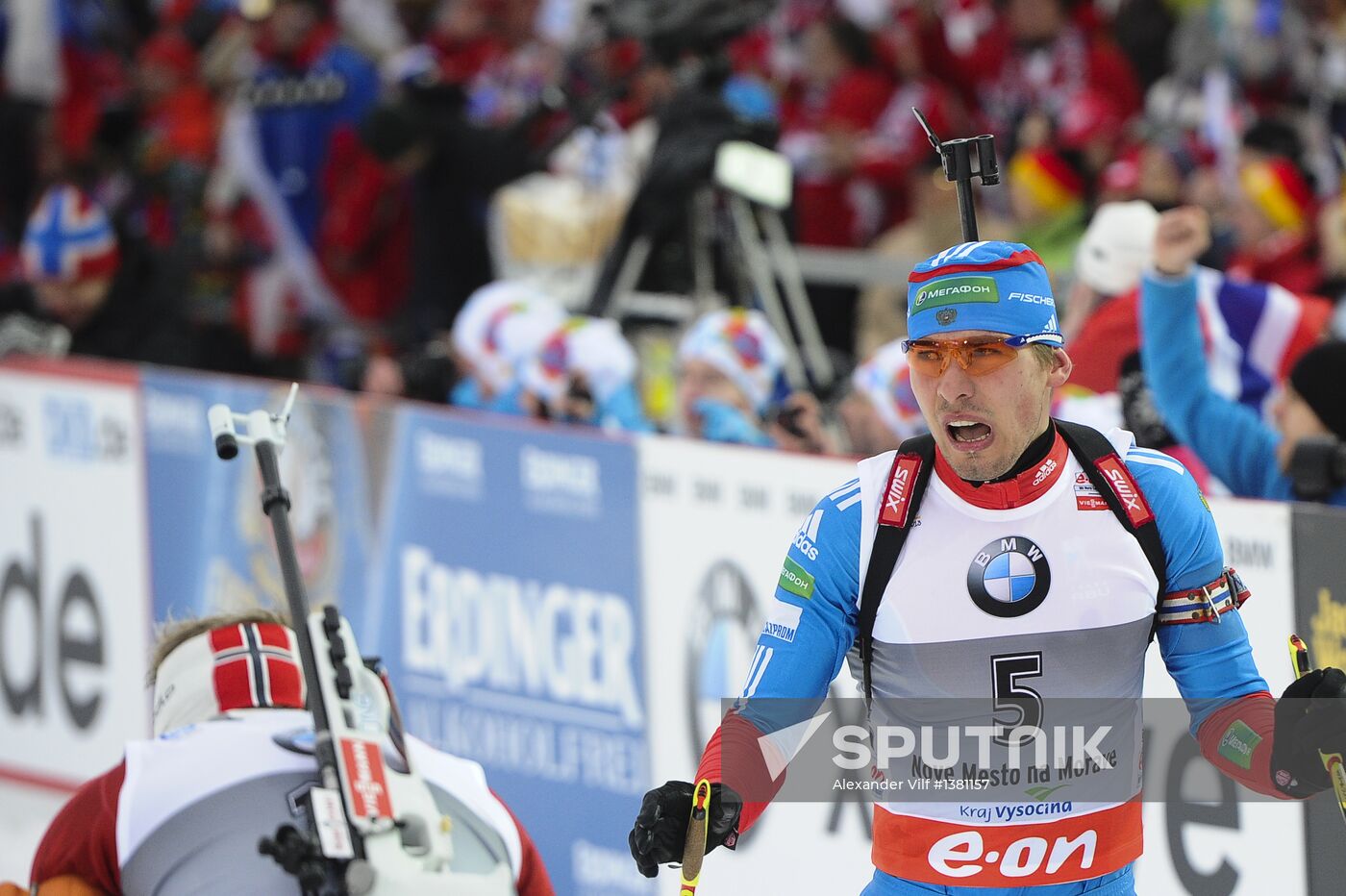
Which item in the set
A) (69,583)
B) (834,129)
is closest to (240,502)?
(69,583)

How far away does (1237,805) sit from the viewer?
5.11 metres

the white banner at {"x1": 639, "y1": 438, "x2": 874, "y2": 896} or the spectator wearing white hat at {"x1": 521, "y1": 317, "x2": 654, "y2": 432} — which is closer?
the white banner at {"x1": 639, "y1": 438, "x2": 874, "y2": 896}

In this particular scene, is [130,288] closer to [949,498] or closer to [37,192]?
[37,192]

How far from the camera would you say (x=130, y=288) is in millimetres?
10008

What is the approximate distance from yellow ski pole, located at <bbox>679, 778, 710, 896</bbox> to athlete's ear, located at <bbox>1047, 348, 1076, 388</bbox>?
874 millimetres

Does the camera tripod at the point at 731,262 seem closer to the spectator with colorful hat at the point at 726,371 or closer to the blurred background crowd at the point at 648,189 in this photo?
the blurred background crowd at the point at 648,189

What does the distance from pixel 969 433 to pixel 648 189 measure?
5.06 metres

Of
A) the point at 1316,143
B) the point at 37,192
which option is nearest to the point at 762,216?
the point at 1316,143

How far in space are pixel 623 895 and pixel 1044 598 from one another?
3309 millimetres

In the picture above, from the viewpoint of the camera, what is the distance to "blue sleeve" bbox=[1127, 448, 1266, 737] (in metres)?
3.58

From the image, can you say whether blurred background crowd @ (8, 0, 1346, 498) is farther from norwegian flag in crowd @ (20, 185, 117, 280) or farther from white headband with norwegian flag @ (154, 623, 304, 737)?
white headband with norwegian flag @ (154, 623, 304, 737)

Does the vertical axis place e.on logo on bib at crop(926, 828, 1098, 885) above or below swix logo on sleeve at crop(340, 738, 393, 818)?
below

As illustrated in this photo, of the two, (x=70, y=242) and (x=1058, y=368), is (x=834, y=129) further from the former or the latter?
(x=1058, y=368)

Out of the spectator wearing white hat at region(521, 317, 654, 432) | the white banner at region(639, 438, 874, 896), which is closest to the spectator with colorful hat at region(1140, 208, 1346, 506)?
the white banner at region(639, 438, 874, 896)
